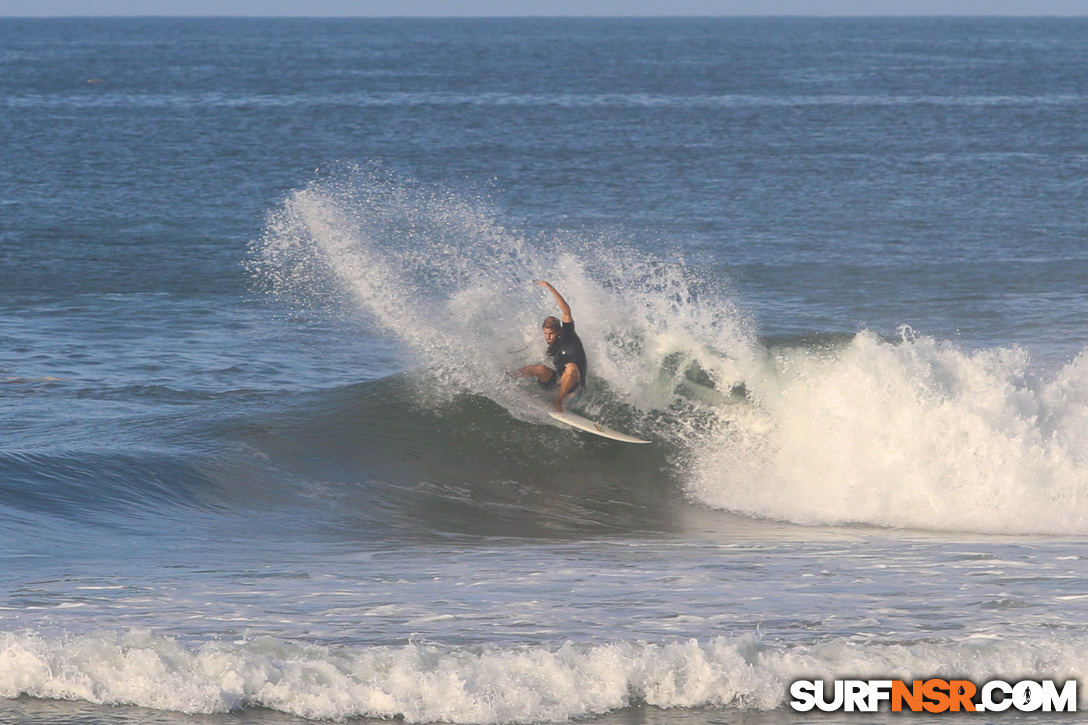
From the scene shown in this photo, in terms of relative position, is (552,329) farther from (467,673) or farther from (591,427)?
(467,673)

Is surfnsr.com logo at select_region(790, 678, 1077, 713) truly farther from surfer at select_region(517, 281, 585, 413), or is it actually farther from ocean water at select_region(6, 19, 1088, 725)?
surfer at select_region(517, 281, 585, 413)

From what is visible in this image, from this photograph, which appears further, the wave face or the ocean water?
the wave face

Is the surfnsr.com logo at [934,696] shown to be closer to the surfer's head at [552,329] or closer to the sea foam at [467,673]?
the sea foam at [467,673]

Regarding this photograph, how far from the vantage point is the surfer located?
1398 cm

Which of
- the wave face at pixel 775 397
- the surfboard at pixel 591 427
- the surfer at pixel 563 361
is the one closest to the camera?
the wave face at pixel 775 397

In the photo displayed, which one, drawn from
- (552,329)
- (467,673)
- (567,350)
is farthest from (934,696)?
(567,350)

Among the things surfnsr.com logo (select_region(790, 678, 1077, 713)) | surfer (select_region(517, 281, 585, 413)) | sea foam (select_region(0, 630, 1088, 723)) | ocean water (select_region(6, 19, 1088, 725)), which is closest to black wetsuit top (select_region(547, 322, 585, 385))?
surfer (select_region(517, 281, 585, 413))

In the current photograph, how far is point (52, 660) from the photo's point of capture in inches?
282

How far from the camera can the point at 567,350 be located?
46.5ft

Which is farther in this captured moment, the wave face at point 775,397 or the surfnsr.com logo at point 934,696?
the wave face at point 775,397

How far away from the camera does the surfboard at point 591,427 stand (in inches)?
564

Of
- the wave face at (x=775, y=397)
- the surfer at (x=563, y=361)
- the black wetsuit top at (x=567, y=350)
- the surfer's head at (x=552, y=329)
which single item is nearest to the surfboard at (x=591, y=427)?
the surfer at (x=563, y=361)

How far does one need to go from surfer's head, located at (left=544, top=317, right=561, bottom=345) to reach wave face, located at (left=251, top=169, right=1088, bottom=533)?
1262 mm

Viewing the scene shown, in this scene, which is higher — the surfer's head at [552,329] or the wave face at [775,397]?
the surfer's head at [552,329]
